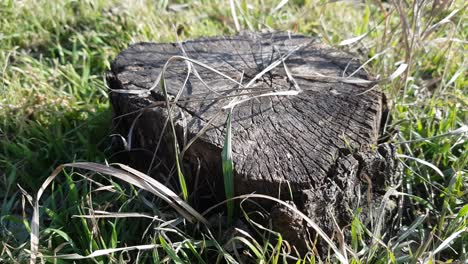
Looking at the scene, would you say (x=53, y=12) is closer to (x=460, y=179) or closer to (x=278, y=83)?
(x=278, y=83)

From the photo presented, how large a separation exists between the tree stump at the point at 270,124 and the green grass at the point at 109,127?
0.11 m

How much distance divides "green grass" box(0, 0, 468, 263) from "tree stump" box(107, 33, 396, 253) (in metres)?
0.11

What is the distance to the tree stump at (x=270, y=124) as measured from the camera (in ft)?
5.84

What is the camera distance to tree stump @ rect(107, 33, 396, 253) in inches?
70.1

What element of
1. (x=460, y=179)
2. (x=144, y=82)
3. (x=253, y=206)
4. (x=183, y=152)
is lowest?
(x=460, y=179)

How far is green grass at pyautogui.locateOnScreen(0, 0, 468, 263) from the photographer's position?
187 centimetres

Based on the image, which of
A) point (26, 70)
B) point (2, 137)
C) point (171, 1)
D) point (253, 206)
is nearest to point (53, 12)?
point (26, 70)

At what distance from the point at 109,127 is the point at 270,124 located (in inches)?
34.0

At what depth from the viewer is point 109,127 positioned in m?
2.49

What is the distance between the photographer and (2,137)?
96.7 inches

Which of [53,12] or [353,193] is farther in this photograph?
[53,12]

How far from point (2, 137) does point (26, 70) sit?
478 millimetres

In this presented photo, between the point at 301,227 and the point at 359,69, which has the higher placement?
the point at 359,69

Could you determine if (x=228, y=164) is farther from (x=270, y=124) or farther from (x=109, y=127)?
(x=109, y=127)
